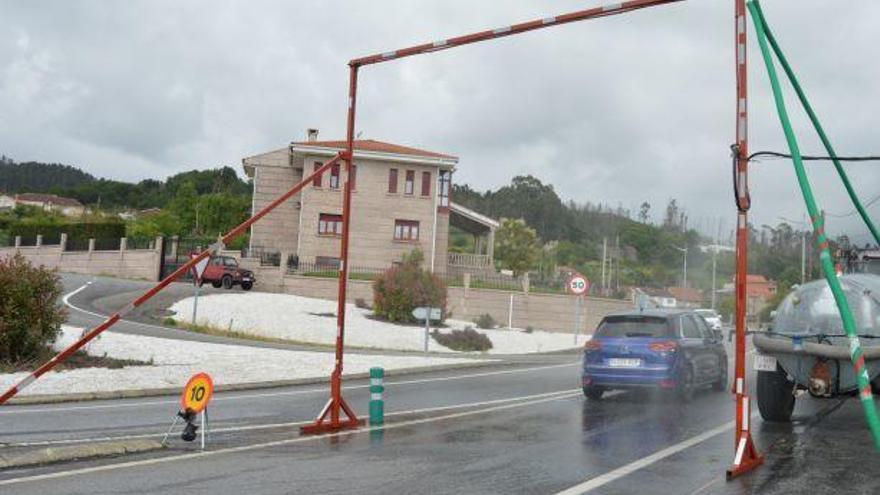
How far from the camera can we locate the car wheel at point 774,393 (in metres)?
11.4

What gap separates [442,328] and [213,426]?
2406 cm

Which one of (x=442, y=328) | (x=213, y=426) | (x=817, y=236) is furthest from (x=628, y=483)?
(x=442, y=328)

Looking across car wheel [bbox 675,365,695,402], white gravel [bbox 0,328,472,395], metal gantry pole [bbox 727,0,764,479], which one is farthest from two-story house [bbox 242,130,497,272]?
metal gantry pole [bbox 727,0,764,479]

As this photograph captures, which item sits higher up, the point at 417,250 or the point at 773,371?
the point at 417,250

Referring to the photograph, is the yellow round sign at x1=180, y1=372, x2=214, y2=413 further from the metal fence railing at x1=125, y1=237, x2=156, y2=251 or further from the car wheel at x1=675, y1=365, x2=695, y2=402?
the metal fence railing at x1=125, y1=237, x2=156, y2=251

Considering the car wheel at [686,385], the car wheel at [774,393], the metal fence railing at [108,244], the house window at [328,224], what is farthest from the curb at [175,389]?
the metal fence railing at [108,244]

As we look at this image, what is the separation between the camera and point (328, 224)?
160ft

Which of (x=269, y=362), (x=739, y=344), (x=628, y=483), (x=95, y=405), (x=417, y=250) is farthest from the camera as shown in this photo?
(x=417, y=250)

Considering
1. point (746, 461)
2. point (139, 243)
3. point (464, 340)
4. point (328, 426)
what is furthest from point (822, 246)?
point (139, 243)

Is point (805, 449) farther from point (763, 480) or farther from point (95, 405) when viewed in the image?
point (95, 405)

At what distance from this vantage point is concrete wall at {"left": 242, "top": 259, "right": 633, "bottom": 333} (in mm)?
40469

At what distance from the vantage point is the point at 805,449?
948cm

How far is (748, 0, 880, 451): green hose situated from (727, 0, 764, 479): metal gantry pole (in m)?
0.32

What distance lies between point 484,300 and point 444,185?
12185 millimetres
